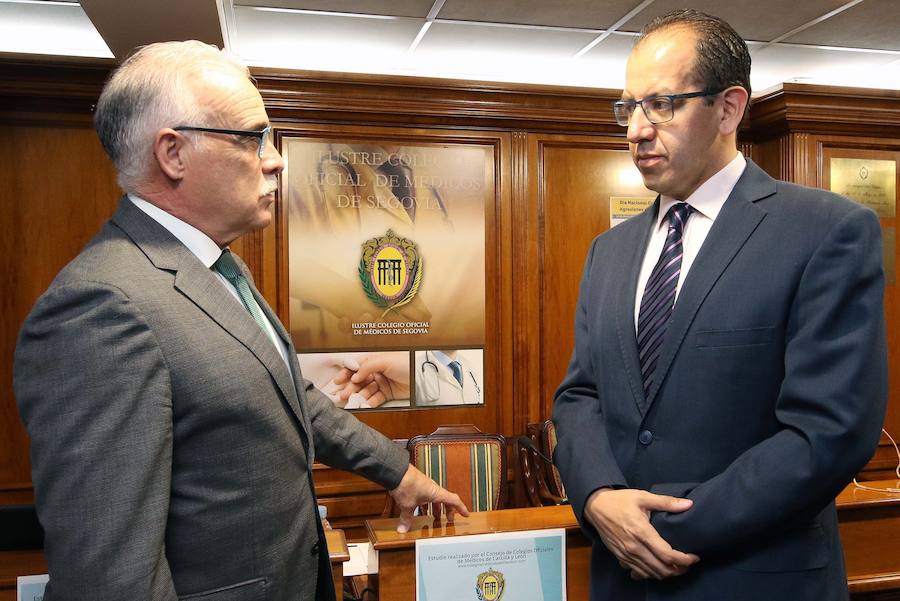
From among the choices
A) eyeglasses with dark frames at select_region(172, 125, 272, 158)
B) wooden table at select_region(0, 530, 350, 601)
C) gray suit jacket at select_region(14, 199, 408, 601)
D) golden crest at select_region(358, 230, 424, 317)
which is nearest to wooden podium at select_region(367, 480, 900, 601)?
wooden table at select_region(0, 530, 350, 601)

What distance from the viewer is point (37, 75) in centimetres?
384

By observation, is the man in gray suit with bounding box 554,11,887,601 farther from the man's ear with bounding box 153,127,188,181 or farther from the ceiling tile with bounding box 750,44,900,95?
the ceiling tile with bounding box 750,44,900,95

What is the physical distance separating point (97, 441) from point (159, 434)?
3.2 inches

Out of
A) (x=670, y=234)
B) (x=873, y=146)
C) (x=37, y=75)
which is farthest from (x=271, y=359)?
(x=873, y=146)

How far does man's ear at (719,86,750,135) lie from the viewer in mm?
1463

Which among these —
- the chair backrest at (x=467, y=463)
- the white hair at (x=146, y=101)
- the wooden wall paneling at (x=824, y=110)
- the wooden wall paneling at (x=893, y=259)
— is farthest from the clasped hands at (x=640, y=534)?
the wooden wall paneling at (x=893, y=259)

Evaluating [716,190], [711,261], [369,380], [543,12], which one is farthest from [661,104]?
[369,380]

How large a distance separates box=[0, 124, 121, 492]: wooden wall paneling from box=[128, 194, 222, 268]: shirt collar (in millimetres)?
3112

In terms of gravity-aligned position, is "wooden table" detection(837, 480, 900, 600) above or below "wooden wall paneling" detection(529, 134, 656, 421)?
below

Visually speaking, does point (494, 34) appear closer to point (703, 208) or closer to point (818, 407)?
point (703, 208)

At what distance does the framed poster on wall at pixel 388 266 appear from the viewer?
425 cm

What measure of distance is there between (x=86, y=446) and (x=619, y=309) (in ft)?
3.25

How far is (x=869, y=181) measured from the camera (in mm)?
4832

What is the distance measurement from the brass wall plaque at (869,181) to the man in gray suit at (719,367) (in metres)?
3.80
